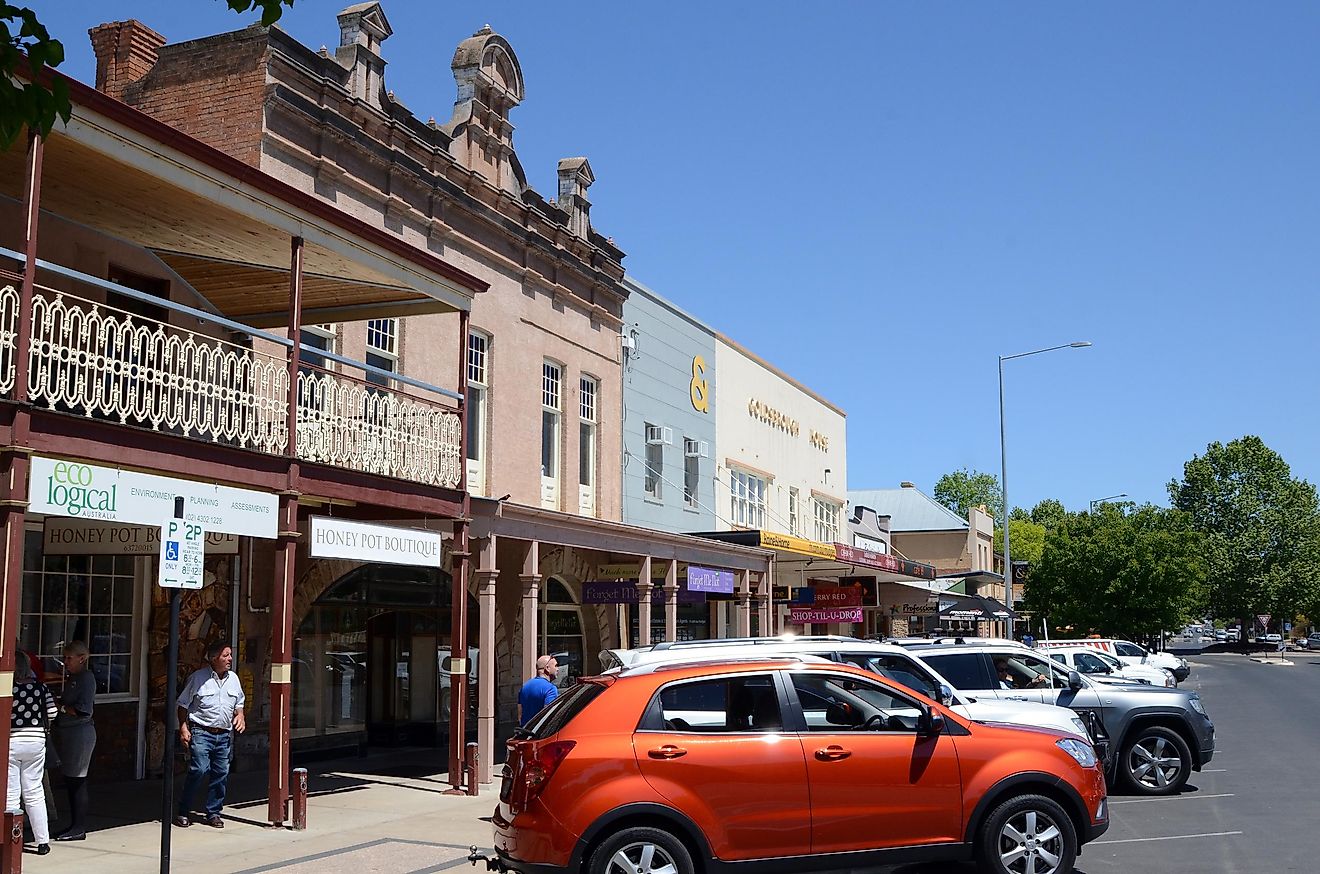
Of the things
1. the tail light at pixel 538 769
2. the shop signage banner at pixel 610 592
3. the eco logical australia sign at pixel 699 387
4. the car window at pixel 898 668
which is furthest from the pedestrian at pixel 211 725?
the eco logical australia sign at pixel 699 387

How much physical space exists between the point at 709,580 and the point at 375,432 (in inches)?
358

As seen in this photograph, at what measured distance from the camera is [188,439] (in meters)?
11.5

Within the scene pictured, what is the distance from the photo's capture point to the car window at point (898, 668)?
464 inches

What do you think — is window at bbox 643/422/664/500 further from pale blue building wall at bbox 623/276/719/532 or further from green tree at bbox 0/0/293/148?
green tree at bbox 0/0/293/148

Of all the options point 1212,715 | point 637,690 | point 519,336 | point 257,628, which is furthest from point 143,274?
point 1212,715

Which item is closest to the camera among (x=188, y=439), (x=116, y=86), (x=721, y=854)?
(x=721, y=854)

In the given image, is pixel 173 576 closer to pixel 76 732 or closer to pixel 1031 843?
pixel 76 732

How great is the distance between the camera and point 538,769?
8.45 m

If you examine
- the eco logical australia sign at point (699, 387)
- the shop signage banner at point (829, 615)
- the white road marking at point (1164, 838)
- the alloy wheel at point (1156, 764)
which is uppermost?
the eco logical australia sign at point (699, 387)

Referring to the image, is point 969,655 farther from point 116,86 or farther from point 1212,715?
point 1212,715

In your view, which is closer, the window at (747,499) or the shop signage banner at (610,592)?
the shop signage banner at (610,592)

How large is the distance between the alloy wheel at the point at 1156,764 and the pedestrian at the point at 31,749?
10.9 meters

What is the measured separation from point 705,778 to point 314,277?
8.96 meters

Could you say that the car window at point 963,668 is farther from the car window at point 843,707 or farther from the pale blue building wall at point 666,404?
the pale blue building wall at point 666,404
